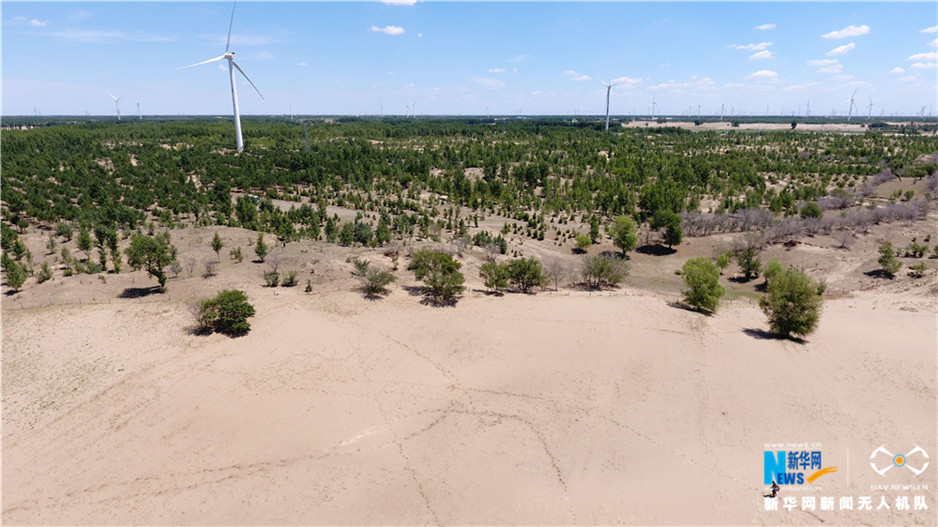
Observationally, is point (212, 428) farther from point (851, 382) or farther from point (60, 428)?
point (851, 382)

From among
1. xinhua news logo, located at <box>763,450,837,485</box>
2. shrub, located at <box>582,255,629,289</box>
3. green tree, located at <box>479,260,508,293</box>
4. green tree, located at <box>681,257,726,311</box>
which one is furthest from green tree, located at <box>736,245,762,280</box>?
xinhua news logo, located at <box>763,450,837,485</box>

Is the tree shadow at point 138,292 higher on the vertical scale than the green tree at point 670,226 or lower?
lower

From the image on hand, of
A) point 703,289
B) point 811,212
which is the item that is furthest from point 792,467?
point 811,212

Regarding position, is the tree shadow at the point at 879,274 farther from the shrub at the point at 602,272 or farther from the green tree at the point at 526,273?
the green tree at the point at 526,273

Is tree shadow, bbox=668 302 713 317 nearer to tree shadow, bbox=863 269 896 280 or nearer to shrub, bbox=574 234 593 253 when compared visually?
shrub, bbox=574 234 593 253

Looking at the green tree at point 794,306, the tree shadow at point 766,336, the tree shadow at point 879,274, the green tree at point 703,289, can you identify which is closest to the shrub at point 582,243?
the green tree at point 703,289

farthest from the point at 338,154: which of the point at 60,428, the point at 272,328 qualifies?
→ the point at 60,428

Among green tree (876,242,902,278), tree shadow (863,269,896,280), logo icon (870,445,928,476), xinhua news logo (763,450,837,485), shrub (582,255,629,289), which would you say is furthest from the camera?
tree shadow (863,269,896,280)
